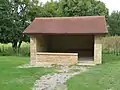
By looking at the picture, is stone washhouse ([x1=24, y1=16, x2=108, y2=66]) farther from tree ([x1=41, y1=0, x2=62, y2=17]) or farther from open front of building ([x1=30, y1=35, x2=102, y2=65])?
tree ([x1=41, y1=0, x2=62, y2=17])

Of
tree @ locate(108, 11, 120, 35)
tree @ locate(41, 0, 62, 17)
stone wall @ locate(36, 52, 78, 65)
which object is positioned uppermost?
tree @ locate(41, 0, 62, 17)

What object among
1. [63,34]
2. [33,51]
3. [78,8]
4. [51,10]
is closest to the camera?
[63,34]

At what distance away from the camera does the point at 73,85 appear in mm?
10773

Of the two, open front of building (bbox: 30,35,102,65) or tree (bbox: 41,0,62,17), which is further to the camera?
tree (bbox: 41,0,62,17)

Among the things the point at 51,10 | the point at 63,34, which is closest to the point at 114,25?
the point at 51,10

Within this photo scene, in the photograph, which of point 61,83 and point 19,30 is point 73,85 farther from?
point 19,30

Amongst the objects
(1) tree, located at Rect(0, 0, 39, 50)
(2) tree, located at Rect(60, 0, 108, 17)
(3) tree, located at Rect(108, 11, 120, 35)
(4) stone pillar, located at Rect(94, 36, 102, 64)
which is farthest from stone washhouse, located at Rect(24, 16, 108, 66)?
(3) tree, located at Rect(108, 11, 120, 35)

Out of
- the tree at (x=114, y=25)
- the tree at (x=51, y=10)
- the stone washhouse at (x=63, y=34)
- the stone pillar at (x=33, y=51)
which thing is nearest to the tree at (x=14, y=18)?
the tree at (x=51, y=10)

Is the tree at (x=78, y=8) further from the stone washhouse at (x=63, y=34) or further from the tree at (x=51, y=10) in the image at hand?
the stone washhouse at (x=63, y=34)

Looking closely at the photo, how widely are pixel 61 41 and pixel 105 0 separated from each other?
26.3m

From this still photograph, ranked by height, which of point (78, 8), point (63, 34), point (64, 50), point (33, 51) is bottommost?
point (64, 50)

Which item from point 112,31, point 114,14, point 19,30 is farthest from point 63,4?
point 114,14

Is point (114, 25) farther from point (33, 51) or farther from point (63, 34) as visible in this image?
point (33, 51)

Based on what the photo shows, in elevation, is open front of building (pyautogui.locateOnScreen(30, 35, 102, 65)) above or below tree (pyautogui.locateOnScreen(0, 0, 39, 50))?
below
